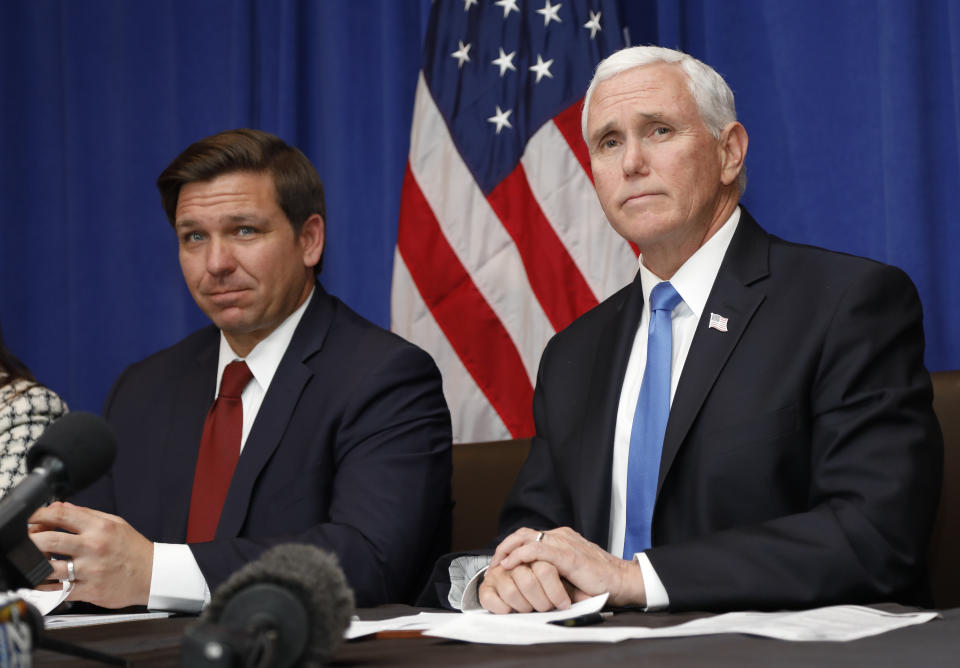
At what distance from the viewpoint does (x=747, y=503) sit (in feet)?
6.29

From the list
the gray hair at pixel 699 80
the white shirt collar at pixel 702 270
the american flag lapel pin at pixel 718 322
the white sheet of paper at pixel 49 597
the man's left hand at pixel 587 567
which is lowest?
the white sheet of paper at pixel 49 597

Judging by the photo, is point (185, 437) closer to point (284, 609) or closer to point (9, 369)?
point (9, 369)

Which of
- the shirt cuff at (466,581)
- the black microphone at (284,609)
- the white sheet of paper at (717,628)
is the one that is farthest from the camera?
the shirt cuff at (466,581)

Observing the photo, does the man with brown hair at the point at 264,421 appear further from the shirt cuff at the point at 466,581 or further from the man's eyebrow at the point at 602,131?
the man's eyebrow at the point at 602,131

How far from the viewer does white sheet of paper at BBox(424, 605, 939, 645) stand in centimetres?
118

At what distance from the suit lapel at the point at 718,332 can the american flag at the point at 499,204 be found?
90 cm

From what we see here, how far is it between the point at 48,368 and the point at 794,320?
3143 millimetres

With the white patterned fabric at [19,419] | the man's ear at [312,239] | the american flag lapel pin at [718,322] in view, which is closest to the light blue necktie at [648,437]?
the american flag lapel pin at [718,322]

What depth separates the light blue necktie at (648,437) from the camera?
2029 millimetres

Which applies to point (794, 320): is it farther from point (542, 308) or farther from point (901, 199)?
point (542, 308)

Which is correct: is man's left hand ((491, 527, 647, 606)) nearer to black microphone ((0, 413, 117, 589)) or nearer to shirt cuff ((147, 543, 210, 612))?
shirt cuff ((147, 543, 210, 612))

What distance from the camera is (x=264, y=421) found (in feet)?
8.13

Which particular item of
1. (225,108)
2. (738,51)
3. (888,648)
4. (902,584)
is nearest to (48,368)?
(225,108)

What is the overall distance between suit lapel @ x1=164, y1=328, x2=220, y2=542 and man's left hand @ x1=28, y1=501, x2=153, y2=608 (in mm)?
476
